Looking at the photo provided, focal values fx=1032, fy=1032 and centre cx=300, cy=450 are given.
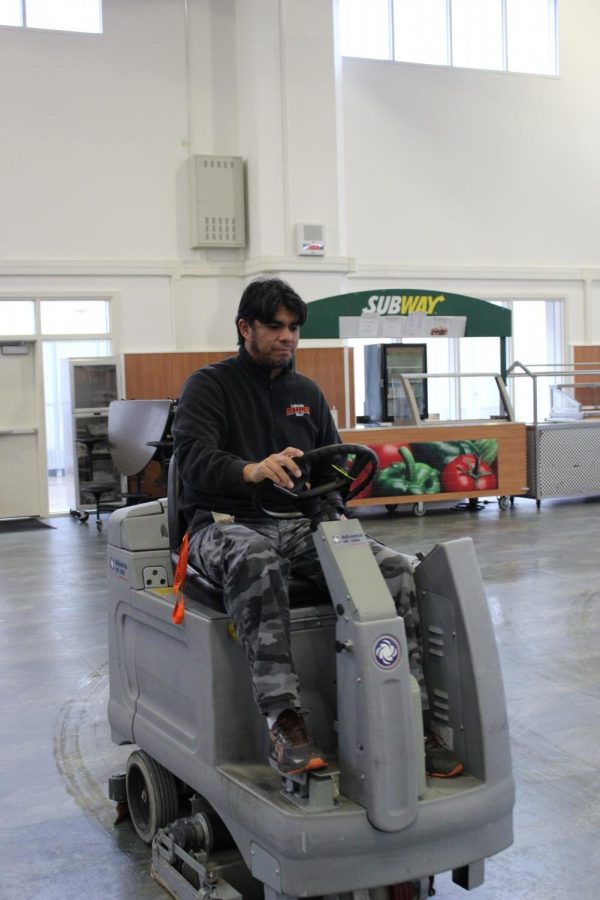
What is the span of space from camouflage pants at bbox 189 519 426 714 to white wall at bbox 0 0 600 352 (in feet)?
32.1

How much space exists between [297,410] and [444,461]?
773 cm

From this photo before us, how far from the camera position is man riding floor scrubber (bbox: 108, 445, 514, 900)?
91.3 inches

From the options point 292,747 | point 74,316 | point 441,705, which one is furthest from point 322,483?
point 74,316

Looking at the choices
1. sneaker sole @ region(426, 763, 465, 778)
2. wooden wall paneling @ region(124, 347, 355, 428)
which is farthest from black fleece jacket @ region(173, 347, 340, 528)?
wooden wall paneling @ region(124, 347, 355, 428)

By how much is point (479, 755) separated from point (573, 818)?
0.98 m

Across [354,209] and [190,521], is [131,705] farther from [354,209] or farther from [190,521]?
[354,209]

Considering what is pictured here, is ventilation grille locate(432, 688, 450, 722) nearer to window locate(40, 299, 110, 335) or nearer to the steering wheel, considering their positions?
the steering wheel

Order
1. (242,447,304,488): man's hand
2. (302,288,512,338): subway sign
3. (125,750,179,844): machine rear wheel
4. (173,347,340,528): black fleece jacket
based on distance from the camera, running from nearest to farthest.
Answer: (242,447,304,488): man's hand, (173,347,340,528): black fleece jacket, (125,750,179,844): machine rear wheel, (302,288,512,338): subway sign

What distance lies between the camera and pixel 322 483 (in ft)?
9.91

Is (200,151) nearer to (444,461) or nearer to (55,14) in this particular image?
(55,14)

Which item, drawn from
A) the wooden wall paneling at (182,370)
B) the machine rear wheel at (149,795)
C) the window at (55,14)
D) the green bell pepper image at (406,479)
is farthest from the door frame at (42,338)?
the machine rear wheel at (149,795)

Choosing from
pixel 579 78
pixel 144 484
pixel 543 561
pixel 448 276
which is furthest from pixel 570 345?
pixel 543 561

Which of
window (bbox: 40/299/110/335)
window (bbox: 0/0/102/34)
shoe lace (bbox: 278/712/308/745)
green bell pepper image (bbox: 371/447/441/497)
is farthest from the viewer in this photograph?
window (bbox: 40/299/110/335)

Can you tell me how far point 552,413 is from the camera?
1255 cm
